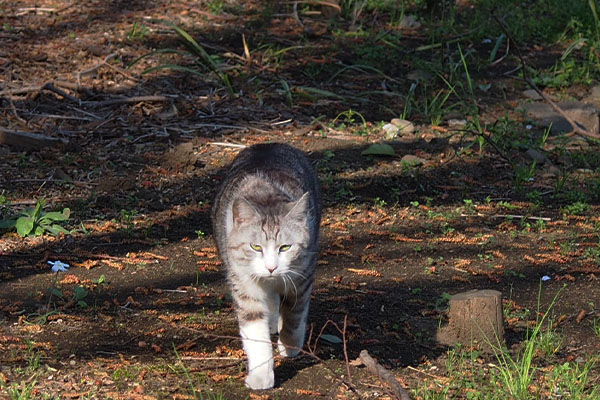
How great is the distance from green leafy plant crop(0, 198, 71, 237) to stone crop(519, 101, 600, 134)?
181 inches

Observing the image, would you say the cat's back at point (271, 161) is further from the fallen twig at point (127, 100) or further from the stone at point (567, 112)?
the stone at point (567, 112)

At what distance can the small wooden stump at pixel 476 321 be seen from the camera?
165 inches

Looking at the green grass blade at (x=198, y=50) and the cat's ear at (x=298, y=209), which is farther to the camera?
the green grass blade at (x=198, y=50)

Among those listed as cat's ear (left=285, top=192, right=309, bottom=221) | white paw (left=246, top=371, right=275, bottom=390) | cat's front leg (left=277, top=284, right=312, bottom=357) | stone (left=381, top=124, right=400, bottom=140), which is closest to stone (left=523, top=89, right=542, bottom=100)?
stone (left=381, top=124, right=400, bottom=140)

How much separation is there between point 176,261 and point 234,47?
13.2 feet

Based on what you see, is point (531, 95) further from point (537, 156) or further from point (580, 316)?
point (580, 316)

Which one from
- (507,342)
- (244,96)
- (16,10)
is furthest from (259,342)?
(16,10)

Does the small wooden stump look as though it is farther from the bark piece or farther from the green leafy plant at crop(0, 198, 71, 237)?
the bark piece

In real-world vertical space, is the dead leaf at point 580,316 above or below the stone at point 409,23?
below

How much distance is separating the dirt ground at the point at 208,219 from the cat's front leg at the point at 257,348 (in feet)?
0.29

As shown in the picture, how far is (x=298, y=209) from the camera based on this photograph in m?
3.91

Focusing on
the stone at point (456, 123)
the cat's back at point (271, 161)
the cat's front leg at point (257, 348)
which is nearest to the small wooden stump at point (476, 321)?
the cat's front leg at point (257, 348)

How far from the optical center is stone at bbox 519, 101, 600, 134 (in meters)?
7.82

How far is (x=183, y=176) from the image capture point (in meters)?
6.52
